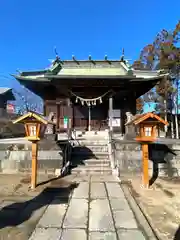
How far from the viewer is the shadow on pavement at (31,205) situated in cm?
421

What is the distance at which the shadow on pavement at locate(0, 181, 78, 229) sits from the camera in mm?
4207

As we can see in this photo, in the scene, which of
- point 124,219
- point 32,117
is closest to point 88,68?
point 32,117

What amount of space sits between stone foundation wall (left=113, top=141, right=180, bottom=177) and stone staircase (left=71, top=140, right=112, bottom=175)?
2.30 feet

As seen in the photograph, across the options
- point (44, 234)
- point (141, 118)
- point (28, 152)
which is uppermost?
point (141, 118)

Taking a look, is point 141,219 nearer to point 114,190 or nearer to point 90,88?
point 114,190

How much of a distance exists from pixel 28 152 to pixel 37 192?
3.26 meters

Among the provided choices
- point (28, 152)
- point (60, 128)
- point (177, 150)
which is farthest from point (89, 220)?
point (60, 128)

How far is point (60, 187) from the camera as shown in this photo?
668 centimetres

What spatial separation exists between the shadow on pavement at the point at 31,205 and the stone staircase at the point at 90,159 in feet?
6.32

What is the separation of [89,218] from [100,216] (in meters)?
0.28

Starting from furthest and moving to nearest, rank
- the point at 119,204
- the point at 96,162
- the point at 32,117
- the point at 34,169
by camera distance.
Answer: the point at 96,162 → the point at 32,117 → the point at 34,169 → the point at 119,204

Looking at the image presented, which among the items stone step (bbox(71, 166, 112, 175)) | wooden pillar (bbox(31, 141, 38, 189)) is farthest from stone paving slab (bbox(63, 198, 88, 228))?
stone step (bbox(71, 166, 112, 175))

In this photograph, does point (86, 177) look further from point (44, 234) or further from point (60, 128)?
point (60, 128)

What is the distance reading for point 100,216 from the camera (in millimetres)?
4430
